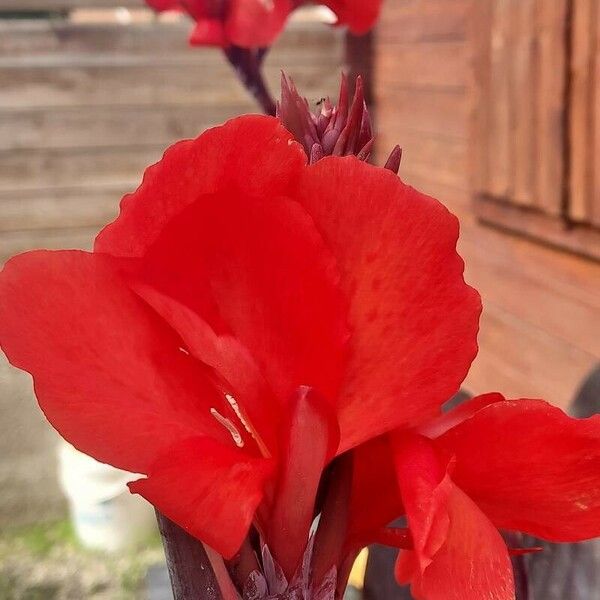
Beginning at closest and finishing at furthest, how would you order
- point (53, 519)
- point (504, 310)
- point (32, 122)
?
point (53, 519)
point (504, 310)
point (32, 122)

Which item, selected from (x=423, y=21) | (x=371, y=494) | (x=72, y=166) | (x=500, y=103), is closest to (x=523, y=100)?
(x=500, y=103)

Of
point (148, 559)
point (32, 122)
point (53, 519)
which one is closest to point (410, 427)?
point (148, 559)

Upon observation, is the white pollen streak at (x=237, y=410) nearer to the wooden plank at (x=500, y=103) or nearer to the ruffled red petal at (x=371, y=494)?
the ruffled red petal at (x=371, y=494)

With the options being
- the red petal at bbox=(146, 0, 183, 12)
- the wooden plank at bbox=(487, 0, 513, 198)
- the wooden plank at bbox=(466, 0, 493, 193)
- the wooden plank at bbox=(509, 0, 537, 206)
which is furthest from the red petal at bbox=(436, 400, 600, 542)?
the wooden plank at bbox=(466, 0, 493, 193)

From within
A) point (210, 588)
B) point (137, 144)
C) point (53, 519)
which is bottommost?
point (53, 519)

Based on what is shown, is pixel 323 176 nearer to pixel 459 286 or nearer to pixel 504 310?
pixel 459 286
